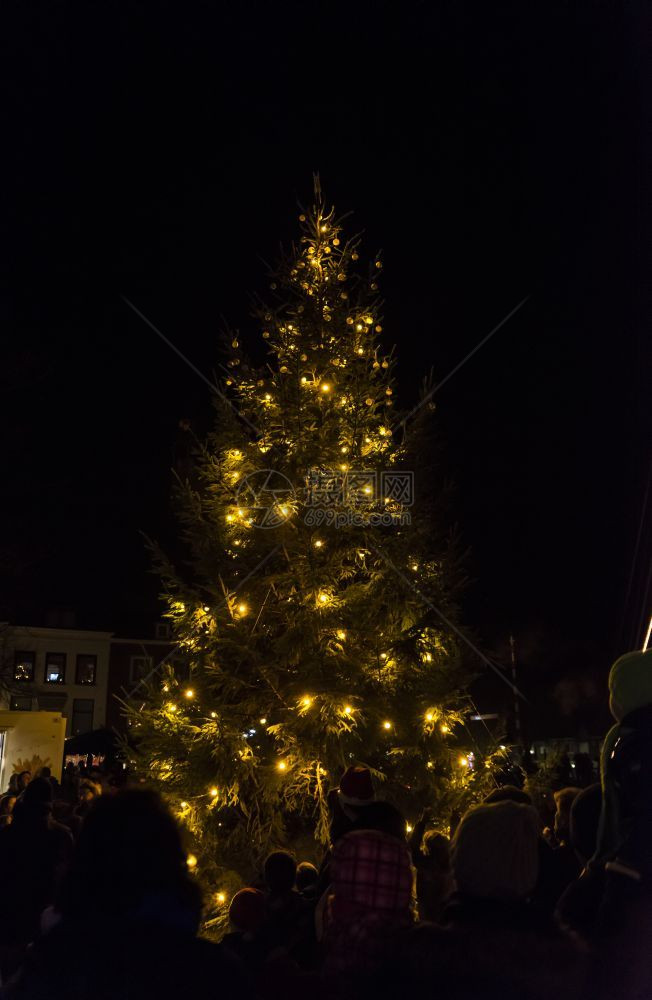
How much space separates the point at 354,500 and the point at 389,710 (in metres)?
2.43

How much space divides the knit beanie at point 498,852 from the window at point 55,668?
55.4 metres

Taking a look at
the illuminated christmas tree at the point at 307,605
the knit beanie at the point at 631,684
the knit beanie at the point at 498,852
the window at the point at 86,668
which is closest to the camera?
the knit beanie at the point at 498,852

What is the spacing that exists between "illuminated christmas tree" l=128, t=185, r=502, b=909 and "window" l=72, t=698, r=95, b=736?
48.3 metres

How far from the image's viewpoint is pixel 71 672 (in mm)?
54312

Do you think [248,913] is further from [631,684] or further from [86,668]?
[86,668]

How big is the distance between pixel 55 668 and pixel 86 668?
2051mm

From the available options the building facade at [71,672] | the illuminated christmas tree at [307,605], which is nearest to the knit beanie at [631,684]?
the illuminated christmas tree at [307,605]

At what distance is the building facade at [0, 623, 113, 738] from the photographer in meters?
52.9

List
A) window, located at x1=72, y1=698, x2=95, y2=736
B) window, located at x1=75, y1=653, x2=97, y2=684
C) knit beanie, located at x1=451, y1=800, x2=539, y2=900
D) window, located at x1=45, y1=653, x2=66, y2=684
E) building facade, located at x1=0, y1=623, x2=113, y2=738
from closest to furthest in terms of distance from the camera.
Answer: knit beanie, located at x1=451, y1=800, x2=539, y2=900, building facade, located at x1=0, y1=623, x2=113, y2=738, window, located at x1=72, y1=698, x2=95, y2=736, window, located at x1=45, y1=653, x2=66, y2=684, window, located at x1=75, y1=653, x2=97, y2=684

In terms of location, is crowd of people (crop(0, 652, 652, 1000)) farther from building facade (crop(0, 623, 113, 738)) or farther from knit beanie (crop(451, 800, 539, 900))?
building facade (crop(0, 623, 113, 738))

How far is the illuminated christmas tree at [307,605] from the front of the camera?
8.60 m

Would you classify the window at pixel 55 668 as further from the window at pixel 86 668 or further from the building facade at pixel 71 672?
the window at pixel 86 668

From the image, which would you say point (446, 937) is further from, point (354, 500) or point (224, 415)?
point (224, 415)

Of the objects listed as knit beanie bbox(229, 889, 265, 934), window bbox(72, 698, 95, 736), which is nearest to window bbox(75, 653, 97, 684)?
window bbox(72, 698, 95, 736)
